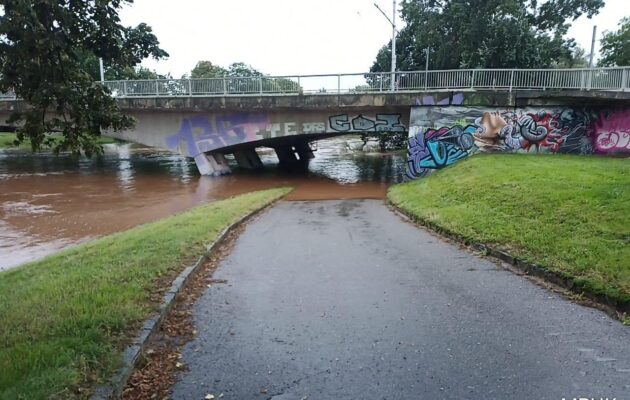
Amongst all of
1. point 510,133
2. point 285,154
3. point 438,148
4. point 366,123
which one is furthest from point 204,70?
point 510,133

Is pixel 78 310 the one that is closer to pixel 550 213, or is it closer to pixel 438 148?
pixel 550 213

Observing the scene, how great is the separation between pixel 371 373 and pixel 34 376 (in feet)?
8.65

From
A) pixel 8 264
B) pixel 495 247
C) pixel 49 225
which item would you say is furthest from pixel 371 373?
pixel 49 225

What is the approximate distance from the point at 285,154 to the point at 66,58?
31.1m

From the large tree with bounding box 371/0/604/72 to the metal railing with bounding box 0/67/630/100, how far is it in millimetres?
11006

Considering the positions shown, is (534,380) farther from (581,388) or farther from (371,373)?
(371,373)

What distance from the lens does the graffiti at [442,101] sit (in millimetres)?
19734

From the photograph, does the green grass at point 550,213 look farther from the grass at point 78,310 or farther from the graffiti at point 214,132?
the graffiti at point 214,132

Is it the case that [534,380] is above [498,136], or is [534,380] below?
below

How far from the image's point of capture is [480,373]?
13.0 feet

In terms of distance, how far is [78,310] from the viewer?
15.8 feet

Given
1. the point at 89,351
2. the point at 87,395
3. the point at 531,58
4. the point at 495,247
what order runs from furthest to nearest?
1. the point at 531,58
2. the point at 495,247
3. the point at 89,351
4. the point at 87,395

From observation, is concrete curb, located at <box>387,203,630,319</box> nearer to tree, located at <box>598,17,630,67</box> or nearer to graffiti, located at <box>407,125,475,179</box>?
graffiti, located at <box>407,125,475,179</box>

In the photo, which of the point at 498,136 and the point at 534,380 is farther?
the point at 498,136
